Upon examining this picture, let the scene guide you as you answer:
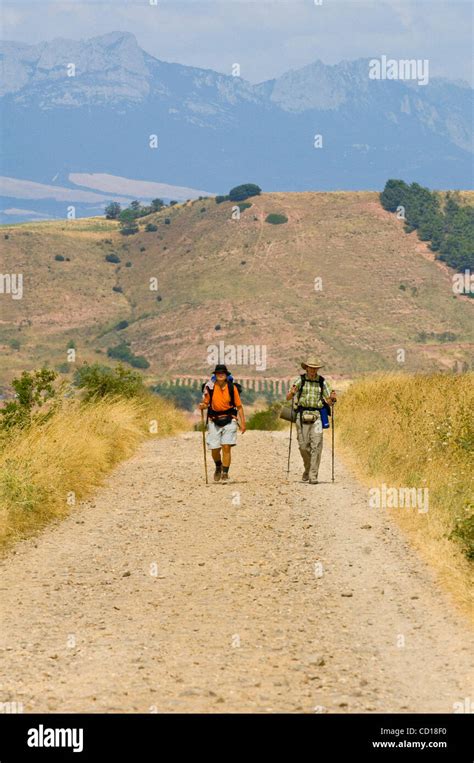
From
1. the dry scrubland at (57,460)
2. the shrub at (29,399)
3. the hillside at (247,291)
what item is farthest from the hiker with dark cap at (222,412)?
the hillside at (247,291)

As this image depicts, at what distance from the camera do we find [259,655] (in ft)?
25.7

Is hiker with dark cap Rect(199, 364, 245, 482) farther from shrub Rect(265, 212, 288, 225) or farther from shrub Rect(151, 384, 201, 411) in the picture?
shrub Rect(265, 212, 288, 225)

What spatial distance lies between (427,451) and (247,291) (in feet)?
390

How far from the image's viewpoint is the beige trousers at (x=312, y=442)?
56.4ft

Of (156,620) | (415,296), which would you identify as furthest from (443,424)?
(415,296)

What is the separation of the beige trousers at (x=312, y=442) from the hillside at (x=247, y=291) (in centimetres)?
8527

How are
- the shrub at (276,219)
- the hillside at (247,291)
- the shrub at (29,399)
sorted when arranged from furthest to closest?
the shrub at (276,219) → the hillside at (247,291) → the shrub at (29,399)

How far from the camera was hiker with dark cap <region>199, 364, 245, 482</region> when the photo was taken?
1750 centimetres

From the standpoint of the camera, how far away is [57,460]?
15562mm

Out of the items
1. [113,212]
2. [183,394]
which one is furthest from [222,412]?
[113,212]

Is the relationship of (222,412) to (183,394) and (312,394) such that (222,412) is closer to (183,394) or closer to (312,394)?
(312,394)

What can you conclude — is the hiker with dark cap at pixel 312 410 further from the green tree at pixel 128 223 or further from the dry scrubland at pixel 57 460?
the green tree at pixel 128 223

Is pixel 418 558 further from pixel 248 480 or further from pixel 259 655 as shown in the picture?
pixel 248 480
